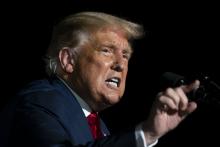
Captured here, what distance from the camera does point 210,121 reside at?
320 cm

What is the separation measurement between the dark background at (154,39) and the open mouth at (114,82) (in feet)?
2.54

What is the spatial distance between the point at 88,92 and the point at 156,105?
0.78 metres

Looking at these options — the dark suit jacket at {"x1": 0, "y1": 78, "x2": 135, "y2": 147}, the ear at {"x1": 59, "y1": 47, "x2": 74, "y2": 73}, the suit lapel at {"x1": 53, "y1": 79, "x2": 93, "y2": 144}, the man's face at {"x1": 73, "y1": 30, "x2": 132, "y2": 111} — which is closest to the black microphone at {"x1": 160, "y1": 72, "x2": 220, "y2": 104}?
the dark suit jacket at {"x1": 0, "y1": 78, "x2": 135, "y2": 147}

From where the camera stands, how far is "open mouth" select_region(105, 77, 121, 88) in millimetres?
2340

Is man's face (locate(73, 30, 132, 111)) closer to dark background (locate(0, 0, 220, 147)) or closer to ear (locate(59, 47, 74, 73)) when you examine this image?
ear (locate(59, 47, 74, 73))

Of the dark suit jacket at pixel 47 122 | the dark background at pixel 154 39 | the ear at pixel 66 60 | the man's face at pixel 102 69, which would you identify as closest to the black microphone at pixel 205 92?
the dark suit jacket at pixel 47 122

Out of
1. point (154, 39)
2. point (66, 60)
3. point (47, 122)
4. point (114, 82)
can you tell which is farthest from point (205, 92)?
point (154, 39)

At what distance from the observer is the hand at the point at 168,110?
5.09ft

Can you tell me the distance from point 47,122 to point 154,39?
1512 mm

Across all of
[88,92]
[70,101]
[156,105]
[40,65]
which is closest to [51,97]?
[70,101]

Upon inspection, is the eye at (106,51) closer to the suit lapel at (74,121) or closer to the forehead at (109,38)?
the forehead at (109,38)

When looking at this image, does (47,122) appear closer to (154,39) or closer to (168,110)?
(168,110)

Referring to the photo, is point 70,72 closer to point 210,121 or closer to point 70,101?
point 70,101

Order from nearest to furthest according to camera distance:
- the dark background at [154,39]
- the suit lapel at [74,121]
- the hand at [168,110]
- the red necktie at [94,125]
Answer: the hand at [168,110] → the suit lapel at [74,121] → the red necktie at [94,125] → the dark background at [154,39]
